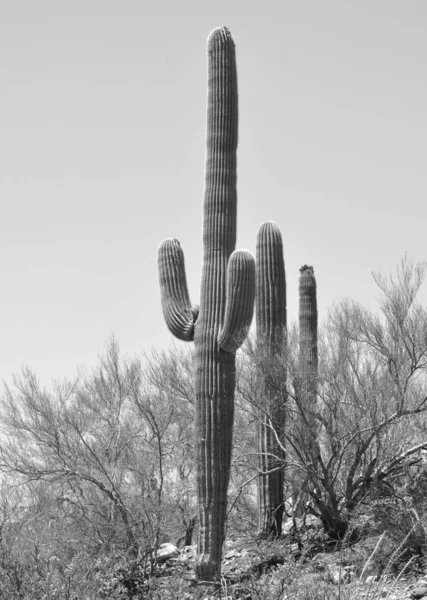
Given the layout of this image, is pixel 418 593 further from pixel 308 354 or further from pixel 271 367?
pixel 308 354

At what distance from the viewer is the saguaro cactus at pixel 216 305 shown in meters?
13.5

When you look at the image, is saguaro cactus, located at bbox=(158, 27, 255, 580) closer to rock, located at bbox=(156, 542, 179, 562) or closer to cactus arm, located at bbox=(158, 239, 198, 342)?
cactus arm, located at bbox=(158, 239, 198, 342)

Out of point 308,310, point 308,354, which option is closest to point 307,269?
point 308,310

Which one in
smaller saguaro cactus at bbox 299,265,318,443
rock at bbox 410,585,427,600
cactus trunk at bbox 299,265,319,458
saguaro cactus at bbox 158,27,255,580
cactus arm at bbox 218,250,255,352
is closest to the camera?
rock at bbox 410,585,427,600

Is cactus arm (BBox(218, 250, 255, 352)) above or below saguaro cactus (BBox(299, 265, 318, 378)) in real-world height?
below

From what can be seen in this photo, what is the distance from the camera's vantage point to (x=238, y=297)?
13398mm

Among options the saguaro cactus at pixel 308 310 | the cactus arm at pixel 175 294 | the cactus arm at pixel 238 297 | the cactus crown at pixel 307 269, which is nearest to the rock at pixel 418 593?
the cactus arm at pixel 238 297

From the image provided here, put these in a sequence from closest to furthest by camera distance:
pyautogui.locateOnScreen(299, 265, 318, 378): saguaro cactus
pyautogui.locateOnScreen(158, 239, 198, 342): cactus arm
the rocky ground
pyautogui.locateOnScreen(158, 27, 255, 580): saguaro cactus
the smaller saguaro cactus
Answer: the rocky ground
pyautogui.locateOnScreen(158, 27, 255, 580): saguaro cactus
pyautogui.locateOnScreen(158, 239, 198, 342): cactus arm
the smaller saguaro cactus
pyautogui.locateOnScreen(299, 265, 318, 378): saguaro cactus

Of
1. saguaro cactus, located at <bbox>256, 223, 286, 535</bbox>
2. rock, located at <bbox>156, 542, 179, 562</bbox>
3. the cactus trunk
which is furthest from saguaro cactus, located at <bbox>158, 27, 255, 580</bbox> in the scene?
rock, located at <bbox>156, 542, 179, 562</bbox>

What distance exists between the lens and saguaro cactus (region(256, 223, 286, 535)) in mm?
15492

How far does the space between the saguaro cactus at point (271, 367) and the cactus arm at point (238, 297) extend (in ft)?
6.30

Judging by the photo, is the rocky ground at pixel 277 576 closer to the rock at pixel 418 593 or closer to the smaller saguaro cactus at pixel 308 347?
the rock at pixel 418 593

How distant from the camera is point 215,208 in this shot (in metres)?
14.8

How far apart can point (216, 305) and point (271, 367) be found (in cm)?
196
